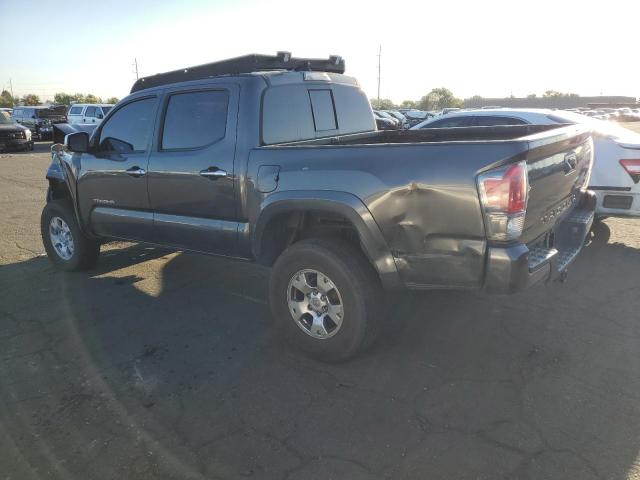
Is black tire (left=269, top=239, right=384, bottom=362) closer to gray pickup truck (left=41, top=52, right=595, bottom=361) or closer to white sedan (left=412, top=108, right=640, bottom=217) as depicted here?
gray pickup truck (left=41, top=52, right=595, bottom=361)

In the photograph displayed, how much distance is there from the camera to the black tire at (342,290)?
3342 mm

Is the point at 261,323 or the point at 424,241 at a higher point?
the point at 424,241

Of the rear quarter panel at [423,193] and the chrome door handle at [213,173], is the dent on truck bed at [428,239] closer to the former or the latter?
the rear quarter panel at [423,193]

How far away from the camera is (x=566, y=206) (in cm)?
384

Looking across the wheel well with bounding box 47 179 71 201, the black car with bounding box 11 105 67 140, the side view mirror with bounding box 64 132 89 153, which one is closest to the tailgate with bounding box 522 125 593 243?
the side view mirror with bounding box 64 132 89 153

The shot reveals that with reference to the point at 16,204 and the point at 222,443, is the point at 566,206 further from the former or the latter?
the point at 16,204

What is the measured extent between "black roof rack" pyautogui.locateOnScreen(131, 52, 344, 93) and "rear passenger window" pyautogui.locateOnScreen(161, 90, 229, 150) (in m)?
0.30

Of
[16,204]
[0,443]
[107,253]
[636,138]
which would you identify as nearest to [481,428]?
[0,443]

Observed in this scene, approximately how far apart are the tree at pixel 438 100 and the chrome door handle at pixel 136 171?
234 ft

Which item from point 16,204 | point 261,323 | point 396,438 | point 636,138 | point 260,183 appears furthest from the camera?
point 16,204

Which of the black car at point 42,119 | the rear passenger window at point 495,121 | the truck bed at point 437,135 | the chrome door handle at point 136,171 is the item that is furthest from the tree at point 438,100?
the chrome door handle at point 136,171

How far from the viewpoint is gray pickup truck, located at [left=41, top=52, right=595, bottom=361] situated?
2.90m

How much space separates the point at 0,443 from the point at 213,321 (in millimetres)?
1824

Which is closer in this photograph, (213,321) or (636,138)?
(213,321)
